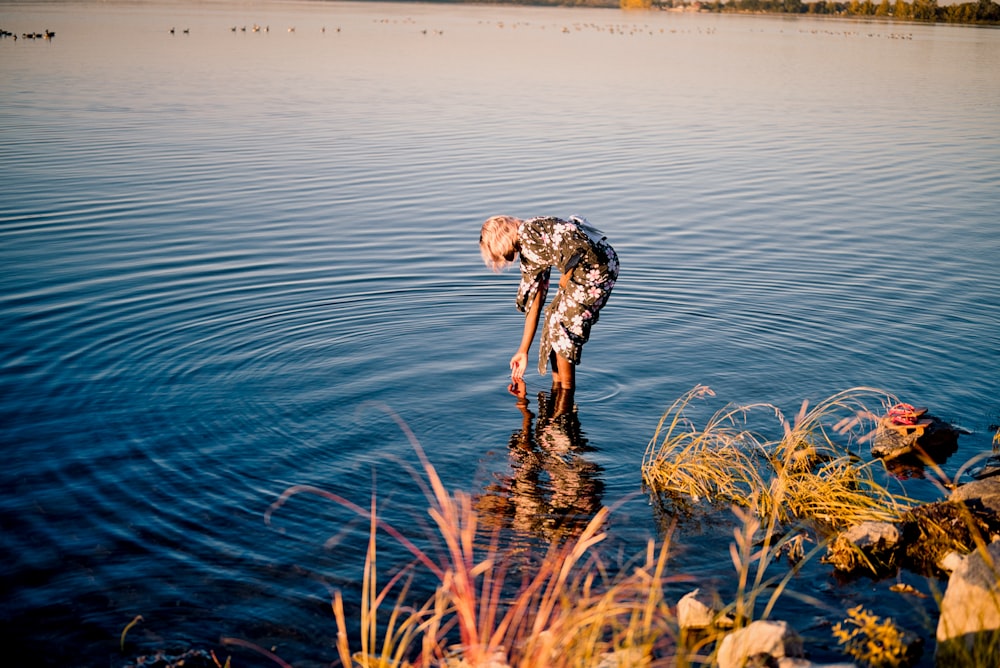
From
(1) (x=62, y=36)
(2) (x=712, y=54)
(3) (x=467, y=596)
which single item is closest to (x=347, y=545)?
(3) (x=467, y=596)

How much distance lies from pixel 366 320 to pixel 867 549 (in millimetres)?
6964

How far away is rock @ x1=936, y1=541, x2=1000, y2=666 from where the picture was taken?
444cm

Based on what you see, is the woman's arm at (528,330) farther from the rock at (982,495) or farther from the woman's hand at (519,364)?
the rock at (982,495)

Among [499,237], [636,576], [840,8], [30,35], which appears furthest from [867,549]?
[840,8]

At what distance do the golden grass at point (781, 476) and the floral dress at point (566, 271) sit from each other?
4.21 feet

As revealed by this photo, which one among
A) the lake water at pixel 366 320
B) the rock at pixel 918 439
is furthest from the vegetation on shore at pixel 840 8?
the rock at pixel 918 439

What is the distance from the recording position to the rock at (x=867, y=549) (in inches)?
237

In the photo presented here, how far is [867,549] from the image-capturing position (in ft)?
19.8

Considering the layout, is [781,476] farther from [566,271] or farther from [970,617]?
[566,271]

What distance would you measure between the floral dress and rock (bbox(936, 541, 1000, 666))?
390cm

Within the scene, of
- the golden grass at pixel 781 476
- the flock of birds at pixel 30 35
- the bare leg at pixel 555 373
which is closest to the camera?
the golden grass at pixel 781 476

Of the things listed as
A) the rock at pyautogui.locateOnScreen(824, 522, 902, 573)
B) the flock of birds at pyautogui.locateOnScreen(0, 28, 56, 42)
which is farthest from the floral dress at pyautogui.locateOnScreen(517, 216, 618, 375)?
the flock of birds at pyautogui.locateOnScreen(0, 28, 56, 42)

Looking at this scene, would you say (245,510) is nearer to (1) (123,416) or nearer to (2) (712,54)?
(1) (123,416)

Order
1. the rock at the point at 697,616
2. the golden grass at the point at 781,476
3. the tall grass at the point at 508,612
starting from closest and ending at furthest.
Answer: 1. the tall grass at the point at 508,612
2. the rock at the point at 697,616
3. the golden grass at the point at 781,476
